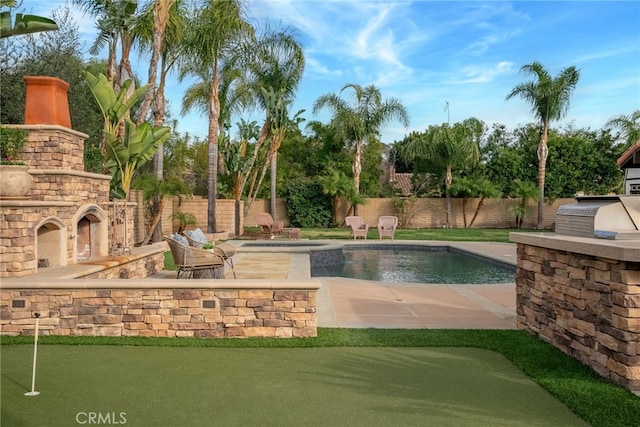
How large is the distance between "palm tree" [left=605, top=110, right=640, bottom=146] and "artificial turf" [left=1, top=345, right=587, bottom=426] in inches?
1017

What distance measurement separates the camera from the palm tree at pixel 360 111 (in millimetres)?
26906

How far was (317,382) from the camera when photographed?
451 cm

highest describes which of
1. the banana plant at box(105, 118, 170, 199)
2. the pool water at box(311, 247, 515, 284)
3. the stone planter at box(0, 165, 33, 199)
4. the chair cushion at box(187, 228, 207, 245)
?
the banana plant at box(105, 118, 170, 199)

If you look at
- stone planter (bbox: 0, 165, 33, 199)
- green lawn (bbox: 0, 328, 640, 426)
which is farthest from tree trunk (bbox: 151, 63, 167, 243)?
green lawn (bbox: 0, 328, 640, 426)

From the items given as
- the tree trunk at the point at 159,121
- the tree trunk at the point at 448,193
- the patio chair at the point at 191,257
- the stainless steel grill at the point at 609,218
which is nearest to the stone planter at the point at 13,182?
the patio chair at the point at 191,257

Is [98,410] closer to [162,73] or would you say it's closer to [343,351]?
[343,351]

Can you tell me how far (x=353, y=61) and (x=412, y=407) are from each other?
20.0 metres

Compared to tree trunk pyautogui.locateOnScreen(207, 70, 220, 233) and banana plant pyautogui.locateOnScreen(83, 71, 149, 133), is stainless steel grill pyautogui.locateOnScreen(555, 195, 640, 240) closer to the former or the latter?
banana plant pyautogui.locateOnScreen(83, 71, 149, 133)

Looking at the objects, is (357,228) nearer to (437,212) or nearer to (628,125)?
(437,212)

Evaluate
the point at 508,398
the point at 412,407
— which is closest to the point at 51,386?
the point at 412,407

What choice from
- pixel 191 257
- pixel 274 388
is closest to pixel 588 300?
pixel 274 388

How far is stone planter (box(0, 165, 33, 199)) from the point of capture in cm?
683
